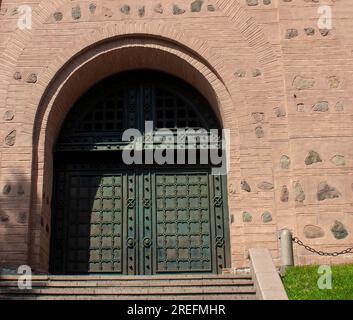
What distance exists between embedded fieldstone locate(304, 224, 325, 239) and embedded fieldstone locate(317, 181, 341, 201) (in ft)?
1.65

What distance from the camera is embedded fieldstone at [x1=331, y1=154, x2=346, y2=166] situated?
11102 mm

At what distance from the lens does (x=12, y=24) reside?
1218 centimetres

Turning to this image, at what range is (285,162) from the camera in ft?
36.7

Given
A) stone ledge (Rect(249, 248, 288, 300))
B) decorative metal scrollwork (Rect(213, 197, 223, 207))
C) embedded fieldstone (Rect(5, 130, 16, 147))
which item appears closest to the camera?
stone ledge (Rect(249, 248, 288, 300))

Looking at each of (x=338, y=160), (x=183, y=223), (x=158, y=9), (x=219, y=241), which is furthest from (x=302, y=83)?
(x=183, y=223)

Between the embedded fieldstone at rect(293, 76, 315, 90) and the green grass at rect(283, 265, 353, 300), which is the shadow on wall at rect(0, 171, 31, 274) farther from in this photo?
the embedded fieldstone at rect(293, 76, 315, 90)

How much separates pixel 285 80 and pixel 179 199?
289 centimetres

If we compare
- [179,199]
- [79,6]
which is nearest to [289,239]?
[179,199]

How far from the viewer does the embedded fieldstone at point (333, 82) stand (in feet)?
37.8

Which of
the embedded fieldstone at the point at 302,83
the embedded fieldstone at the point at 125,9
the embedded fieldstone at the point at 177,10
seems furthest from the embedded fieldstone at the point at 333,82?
the embedded fieldstone at the point at 125,9

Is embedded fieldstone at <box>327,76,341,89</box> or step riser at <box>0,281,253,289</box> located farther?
embedded fieldstone at <box>327,76,341,89</box>

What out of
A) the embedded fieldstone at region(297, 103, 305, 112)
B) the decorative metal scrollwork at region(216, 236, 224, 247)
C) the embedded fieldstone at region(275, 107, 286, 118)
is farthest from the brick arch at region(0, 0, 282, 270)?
the decorative metal scrollwork at region(216, 236, 224, 247)
